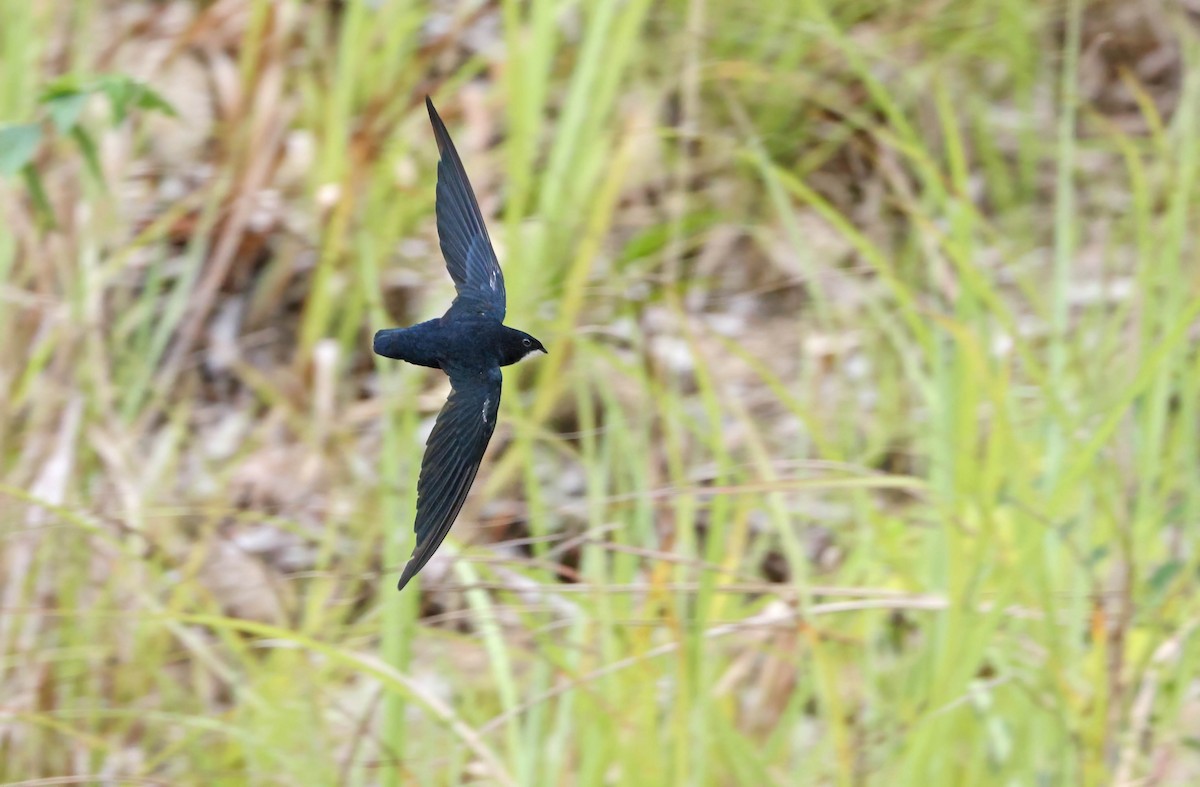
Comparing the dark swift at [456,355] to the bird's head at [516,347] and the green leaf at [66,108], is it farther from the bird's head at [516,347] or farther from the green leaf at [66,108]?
the green leaf at [66,108]

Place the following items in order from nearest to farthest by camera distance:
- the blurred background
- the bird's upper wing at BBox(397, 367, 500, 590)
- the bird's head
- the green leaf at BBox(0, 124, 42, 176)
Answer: the bird's upper wing at BBox(397, 367, 500, 590) < the bird's head < the green leaf at BBox(0, 124, 42, 176) < the blurred background

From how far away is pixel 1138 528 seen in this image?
5.02 feet

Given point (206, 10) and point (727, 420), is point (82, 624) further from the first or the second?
point (206, 10)

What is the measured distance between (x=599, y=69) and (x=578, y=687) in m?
1.11

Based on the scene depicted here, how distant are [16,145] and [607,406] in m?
0.79

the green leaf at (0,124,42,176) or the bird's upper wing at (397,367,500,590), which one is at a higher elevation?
the green leaf at (0,124,42,176)

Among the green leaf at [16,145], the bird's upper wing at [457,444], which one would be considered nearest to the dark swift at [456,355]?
the bird's upper wing at [457,444]

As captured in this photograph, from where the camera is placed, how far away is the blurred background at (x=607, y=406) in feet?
4.38

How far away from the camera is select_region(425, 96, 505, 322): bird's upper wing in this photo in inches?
29.7

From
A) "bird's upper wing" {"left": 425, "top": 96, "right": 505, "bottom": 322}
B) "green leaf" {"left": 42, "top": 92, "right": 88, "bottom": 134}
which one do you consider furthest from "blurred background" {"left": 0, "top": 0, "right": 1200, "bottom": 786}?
"bird's upper wing" {"left": 425, "top": 96, "right": 505, "bottom": 322}

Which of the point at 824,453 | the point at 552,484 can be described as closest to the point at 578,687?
the point at 824,453

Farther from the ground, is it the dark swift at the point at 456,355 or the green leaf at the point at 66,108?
the green leaf at the point at 66,108

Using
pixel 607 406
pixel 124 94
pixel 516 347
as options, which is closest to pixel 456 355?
pixel 516 347

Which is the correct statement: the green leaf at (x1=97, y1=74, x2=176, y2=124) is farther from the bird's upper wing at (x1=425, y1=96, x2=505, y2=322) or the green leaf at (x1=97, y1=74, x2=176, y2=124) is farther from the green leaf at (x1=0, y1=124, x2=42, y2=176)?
the bird's upper wing at (x1=425, y1=96, x2=505, y2=322)
